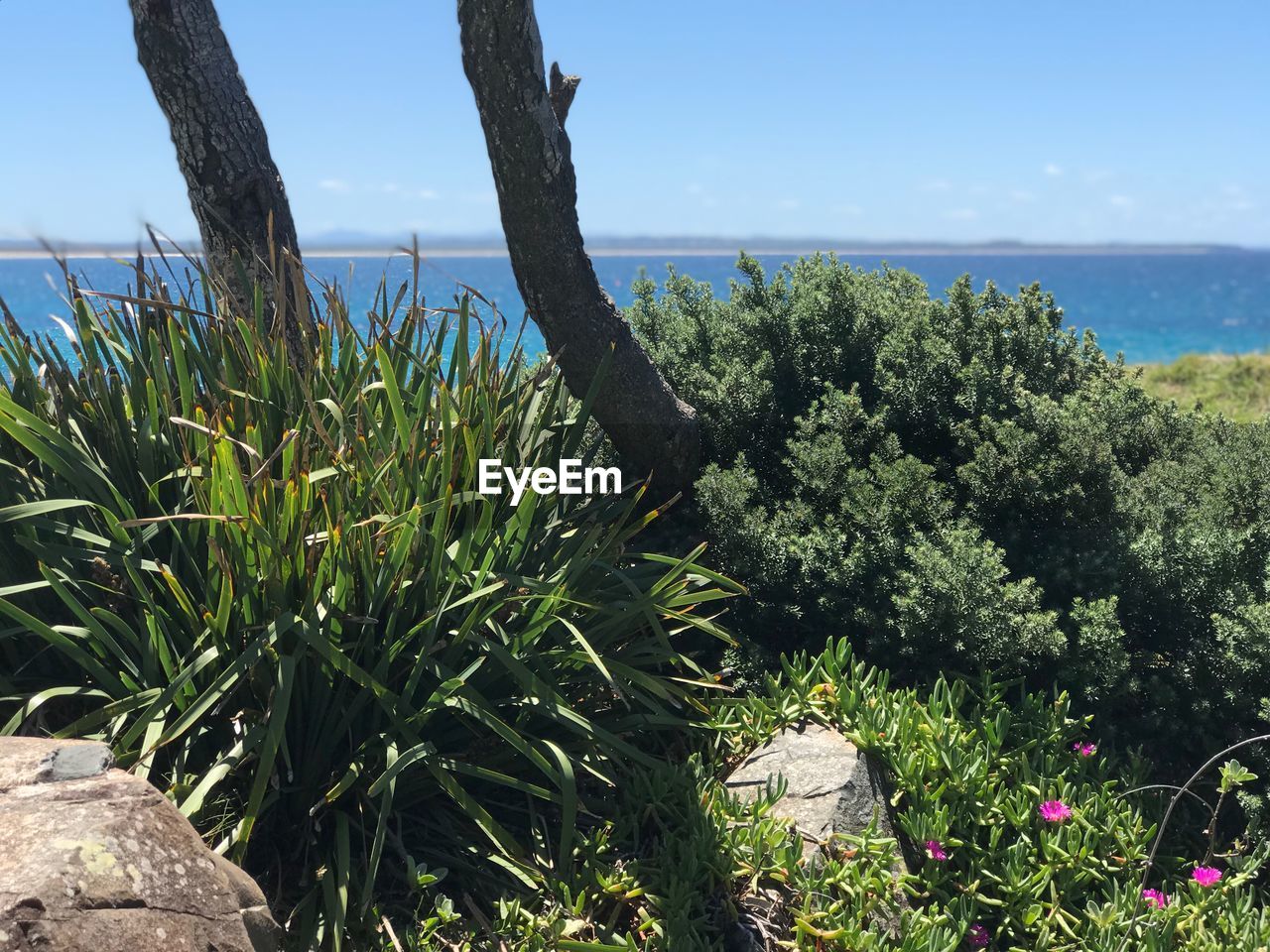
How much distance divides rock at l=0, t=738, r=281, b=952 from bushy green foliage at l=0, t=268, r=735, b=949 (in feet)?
1.31

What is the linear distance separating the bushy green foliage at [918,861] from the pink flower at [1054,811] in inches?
1.8

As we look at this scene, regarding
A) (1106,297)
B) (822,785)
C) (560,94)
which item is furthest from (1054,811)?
(1106,297)

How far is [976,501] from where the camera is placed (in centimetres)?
451

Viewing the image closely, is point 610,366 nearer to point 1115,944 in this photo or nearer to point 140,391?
point 140,391

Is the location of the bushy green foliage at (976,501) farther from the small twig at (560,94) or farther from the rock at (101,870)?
the rock at (101,870)

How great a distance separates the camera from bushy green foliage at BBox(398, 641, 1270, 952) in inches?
116

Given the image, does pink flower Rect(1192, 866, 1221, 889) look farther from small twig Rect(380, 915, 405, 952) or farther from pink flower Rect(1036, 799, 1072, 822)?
small twig Rect(380, 915, 405, 952)

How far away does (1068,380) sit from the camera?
214 inches

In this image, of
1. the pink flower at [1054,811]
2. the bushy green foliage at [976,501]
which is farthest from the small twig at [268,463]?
the pink flower at [1054,811]

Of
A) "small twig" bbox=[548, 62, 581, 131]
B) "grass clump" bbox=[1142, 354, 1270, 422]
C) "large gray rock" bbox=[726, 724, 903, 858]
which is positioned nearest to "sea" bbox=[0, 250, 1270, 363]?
"small twig" bbox=[548, 62, 581, 131]

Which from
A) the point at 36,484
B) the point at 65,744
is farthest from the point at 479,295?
the point at 65,744

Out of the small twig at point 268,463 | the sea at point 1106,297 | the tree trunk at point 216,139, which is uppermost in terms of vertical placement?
the tree trunk at point 216,139

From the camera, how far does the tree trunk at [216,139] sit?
455 centimetres

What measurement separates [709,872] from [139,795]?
162 cm
